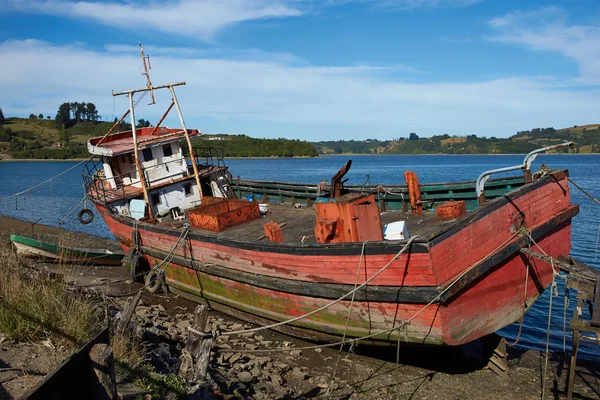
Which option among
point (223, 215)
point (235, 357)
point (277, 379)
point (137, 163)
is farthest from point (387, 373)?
point (137, 163)

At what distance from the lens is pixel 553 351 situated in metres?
10.3

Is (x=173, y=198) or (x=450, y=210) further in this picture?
(x=173, y=198)

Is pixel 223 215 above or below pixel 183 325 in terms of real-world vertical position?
above

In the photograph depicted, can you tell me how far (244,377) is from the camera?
755 centimetres

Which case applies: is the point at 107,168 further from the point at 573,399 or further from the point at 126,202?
the point at 573,399

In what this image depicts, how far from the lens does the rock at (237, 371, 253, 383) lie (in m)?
7.47

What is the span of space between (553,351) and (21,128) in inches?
6808

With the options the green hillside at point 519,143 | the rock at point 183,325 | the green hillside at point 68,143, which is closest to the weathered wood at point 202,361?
the rock at point 183,325

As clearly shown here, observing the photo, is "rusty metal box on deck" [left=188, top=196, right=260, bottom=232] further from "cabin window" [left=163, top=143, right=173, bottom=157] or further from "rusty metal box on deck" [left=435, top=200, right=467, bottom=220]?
"rusty metal box on deck" [left=435, top=200, right=467, bottom=220]

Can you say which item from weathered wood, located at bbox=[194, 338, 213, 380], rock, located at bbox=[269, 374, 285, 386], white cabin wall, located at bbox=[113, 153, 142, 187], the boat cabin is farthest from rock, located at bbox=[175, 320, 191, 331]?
white cabin wall, located at bbox=[113, 153, 142, 187]

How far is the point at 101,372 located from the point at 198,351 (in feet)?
7.62

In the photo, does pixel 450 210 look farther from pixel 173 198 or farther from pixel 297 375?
pixel 173 198

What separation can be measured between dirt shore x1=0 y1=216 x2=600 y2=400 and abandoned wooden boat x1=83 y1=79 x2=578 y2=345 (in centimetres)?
66

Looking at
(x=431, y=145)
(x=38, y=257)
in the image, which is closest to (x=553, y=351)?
(x=38, y=257)
